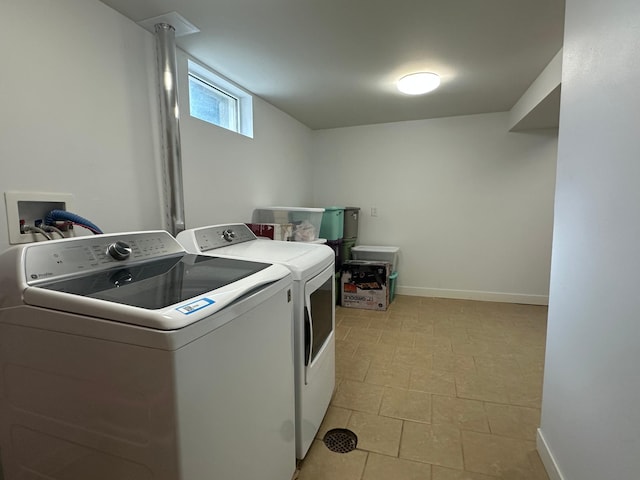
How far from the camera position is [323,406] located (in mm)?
1718

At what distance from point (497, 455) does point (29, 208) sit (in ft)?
7.81

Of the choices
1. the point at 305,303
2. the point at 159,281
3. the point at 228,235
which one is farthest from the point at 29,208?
the point at 305,303

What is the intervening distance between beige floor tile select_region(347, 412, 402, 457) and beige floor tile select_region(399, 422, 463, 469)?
0.13ft

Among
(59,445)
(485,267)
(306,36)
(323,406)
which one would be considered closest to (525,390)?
(323,406)

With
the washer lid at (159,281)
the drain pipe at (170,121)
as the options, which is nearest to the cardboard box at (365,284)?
the drain pipe at (170,121)

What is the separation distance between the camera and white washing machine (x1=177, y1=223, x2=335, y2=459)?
1.36 meters

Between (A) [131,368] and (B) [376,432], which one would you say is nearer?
(A) [131,368]

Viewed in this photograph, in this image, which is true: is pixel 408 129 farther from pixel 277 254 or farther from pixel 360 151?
pixel 277 254

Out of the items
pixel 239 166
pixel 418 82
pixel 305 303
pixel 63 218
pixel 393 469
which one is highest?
pixel 418 82

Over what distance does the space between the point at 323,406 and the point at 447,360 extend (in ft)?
3.94

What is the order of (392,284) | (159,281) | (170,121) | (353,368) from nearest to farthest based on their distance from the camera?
(159,281)
(170,121)
(353,368)
(392,284)

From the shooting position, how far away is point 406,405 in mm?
1894

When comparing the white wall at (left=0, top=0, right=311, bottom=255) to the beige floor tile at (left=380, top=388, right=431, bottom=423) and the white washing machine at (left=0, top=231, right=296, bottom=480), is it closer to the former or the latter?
the white washing machine at (left=0, top=231, right=296, bottom=480)

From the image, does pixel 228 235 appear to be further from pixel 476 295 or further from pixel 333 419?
pixel 476 295
